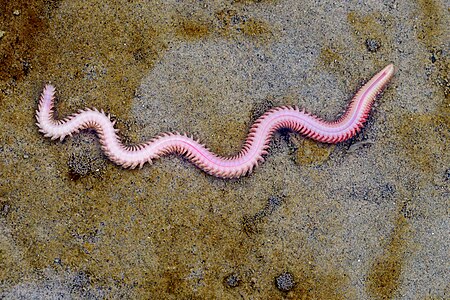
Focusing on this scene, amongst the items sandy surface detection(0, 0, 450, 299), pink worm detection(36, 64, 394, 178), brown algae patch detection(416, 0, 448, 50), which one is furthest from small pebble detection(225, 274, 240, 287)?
brown algae patch detection(416, 0, 448, 50)

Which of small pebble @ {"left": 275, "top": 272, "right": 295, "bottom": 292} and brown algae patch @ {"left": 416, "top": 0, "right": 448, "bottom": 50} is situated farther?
brown algae patch @ {"left": 416, "top": 0, "right": 448, "bottom": 50}

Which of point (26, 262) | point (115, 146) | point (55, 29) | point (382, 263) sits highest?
point (55, 29)

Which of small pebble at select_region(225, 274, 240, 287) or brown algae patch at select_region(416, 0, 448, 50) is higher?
brown algae patch at select_region(416, 0, 448, 50)

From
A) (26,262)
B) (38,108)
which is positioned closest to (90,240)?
(26,262)

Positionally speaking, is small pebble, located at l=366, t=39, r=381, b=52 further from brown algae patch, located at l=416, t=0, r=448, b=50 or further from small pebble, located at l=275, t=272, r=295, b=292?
small pebble, located at l=275, t=272, r=295, b=292

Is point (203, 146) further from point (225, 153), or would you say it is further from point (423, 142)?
point (423, 142)

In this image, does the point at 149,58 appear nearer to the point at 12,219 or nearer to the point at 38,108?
the point at 38,108

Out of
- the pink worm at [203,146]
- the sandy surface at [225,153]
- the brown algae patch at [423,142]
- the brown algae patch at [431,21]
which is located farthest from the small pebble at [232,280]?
the brown algae patch at [431,21]
